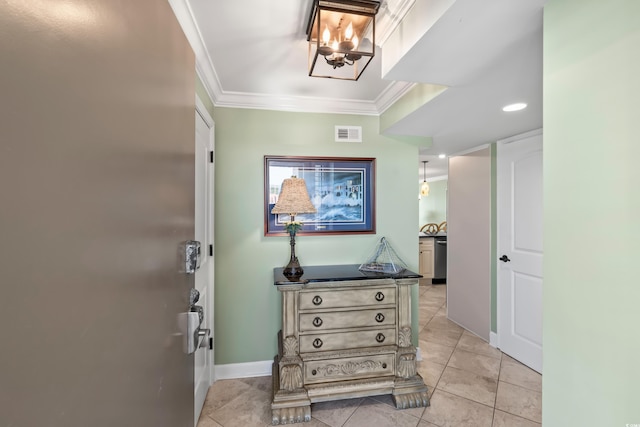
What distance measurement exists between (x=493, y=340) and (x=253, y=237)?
2.74 m

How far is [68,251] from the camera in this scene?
40 cm

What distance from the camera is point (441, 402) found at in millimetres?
2113

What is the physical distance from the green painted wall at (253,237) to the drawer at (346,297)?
1.63ft

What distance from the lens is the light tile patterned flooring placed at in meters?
1.93

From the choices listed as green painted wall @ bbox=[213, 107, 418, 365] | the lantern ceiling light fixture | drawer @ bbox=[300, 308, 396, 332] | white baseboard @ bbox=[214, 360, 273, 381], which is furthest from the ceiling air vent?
white baseboard @ bbox=[214, 360, 273, 381]

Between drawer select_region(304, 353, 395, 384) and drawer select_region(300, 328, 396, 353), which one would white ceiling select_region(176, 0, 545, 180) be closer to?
drawer select_region(300, 328, 396, 353)

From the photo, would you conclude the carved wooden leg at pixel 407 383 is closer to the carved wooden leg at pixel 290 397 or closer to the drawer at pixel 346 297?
the drawer at pixel 346 297

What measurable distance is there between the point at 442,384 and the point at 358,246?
1.32m

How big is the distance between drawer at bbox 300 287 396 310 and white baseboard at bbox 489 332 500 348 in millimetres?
1636

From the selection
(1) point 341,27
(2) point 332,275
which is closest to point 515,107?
(1) point 341,27

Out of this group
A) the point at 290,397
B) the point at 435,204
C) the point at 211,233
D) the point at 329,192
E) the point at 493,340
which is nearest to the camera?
the point at 290,397

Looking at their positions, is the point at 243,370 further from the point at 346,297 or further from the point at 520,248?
the point at 520,248

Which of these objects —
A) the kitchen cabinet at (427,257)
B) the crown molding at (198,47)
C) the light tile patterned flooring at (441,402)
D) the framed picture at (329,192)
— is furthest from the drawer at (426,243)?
the crown molding at (198,47)

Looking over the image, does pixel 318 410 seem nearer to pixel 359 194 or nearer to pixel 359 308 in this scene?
pixel 359 308
